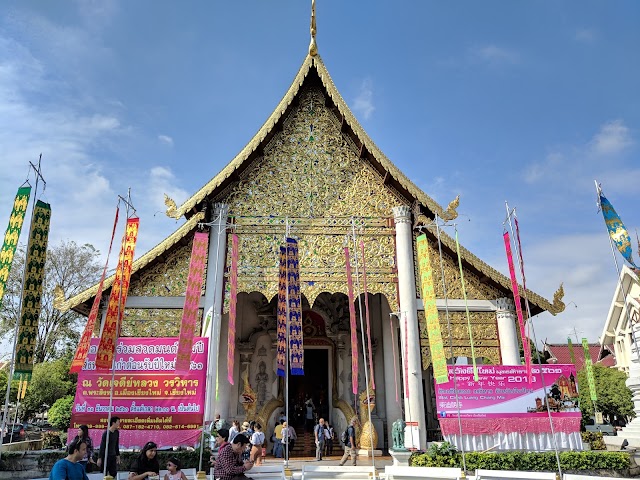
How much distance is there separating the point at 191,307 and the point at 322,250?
3.33 meters

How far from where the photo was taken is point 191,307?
8477mm

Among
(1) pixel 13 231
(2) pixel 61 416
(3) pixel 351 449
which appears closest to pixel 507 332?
(3) pixel 351 449

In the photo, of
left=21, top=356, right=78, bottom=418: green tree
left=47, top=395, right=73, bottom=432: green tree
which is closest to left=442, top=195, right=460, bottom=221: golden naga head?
left=47, top=395, right=73, bottom=432: green tree

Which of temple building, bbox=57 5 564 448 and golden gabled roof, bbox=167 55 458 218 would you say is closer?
temple building, bbox=57 5 564 448

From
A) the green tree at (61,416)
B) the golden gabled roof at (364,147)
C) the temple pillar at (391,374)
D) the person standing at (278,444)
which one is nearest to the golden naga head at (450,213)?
the golden gabled roof at (364,147)

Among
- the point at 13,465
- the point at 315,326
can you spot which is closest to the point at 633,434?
the point at 315,326

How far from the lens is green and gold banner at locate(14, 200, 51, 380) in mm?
6688

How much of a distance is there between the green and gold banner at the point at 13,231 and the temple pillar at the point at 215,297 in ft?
11.3

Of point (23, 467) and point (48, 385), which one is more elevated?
point (48, 385)

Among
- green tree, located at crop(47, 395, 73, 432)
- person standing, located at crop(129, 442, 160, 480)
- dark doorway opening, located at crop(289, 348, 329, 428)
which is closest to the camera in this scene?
person standing, located at crop(129, 442, 160, 480)

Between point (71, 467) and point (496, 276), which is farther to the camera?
point (496, 276)

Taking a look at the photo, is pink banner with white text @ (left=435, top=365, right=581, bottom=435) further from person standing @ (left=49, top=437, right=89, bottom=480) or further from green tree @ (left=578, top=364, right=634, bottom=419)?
green tree @ (left=578, top=364, right=634, bottom=419)

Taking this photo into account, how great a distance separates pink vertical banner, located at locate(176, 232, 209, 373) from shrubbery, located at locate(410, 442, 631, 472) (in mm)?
4469

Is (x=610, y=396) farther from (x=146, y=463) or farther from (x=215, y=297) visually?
(x=146, y=463)
